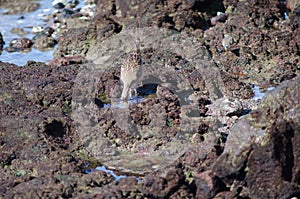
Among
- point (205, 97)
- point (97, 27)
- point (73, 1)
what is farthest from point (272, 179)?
point (73, 1)

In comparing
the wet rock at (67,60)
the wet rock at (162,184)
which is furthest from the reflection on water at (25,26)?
the wet rock at (162,184)

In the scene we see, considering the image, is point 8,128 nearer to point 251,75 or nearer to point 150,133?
point 150,133

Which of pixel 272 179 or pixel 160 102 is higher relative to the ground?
pixel 272 179

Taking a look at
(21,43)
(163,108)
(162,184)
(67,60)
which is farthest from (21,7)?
(162,184)

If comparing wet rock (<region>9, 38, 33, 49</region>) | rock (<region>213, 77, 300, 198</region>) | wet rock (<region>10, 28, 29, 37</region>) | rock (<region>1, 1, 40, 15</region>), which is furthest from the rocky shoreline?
rock (<region>1, 1, 40, 15</region>)

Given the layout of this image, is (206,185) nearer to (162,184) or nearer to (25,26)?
(162,184)

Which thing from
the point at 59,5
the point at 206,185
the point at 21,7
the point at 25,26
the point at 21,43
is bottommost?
the point at 21,7

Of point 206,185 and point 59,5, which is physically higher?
point 206,185
